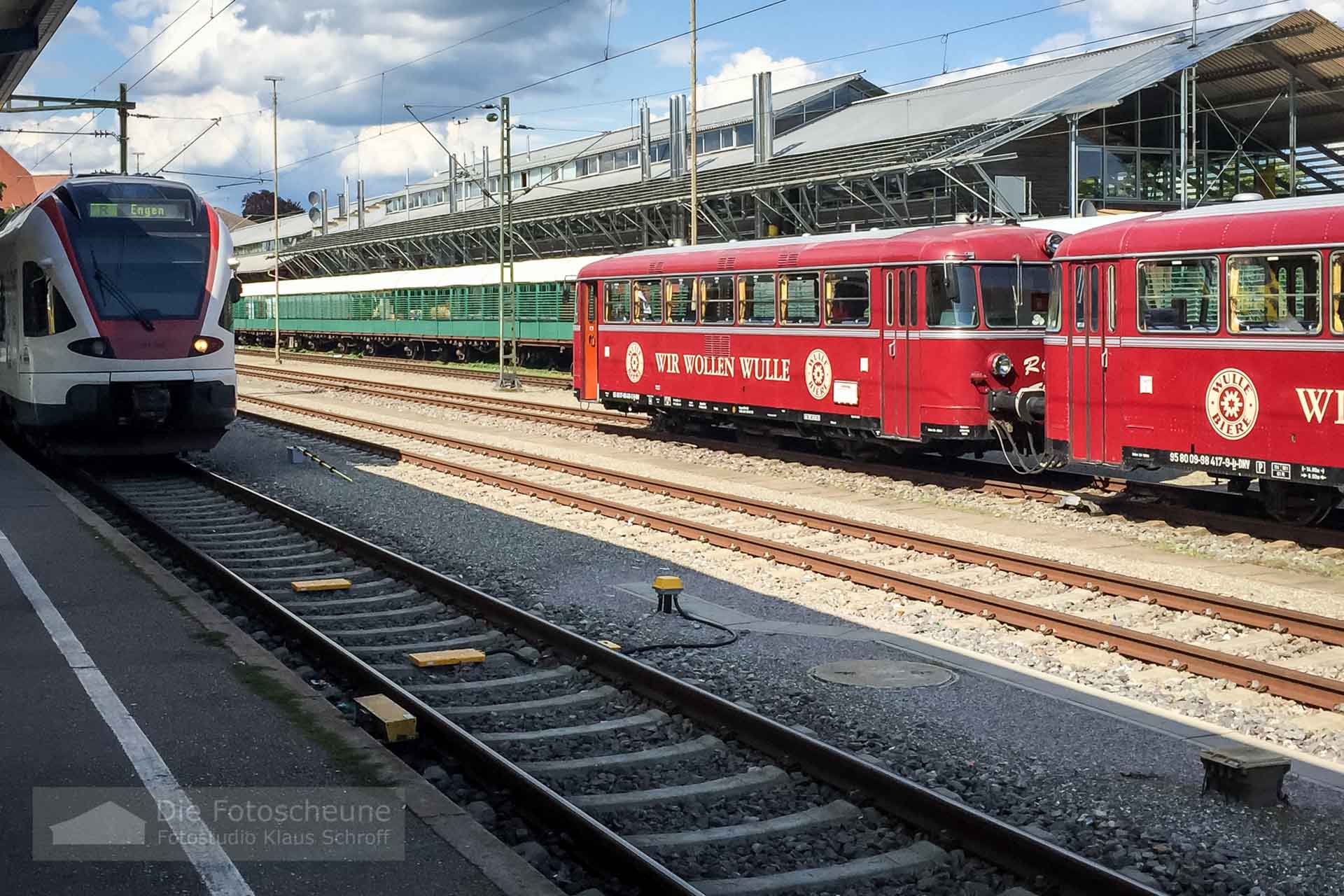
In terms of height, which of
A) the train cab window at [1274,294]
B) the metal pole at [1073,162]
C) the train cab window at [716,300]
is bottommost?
the train cab window at [1274,294]

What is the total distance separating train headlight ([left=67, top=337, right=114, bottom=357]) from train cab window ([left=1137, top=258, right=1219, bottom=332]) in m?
11.3

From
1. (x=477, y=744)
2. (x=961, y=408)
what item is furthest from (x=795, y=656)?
(x=961, y=408)

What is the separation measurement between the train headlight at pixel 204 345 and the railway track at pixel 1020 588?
12.0 ft

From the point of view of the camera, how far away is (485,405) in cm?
2906

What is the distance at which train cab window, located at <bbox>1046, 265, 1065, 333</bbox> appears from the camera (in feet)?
48.5

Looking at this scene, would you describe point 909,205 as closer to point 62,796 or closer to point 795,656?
point 795,656

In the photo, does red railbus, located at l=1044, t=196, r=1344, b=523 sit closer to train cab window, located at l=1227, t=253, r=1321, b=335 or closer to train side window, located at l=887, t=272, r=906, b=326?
train cab window, located at l=1227, t=253, r=1321, b=335

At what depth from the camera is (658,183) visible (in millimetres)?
40812

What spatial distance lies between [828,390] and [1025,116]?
1439 centimetres

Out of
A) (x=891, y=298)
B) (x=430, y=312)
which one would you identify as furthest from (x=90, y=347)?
(x=430, y=312)

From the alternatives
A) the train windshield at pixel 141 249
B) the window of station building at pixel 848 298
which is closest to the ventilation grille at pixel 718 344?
the window of station building at pixel 848 298

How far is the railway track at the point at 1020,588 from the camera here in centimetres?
871

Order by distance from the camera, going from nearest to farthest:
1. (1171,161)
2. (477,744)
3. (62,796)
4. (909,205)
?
(62,796), (477,744), (1171,161), (909,205)

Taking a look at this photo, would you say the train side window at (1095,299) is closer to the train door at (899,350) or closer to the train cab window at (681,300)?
the train door at (899,350)
